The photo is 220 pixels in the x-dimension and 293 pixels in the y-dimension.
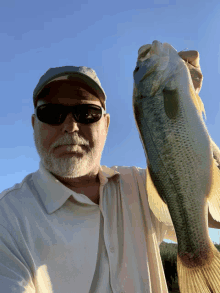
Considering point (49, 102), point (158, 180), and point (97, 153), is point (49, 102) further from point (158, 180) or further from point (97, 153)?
point (158, 180)

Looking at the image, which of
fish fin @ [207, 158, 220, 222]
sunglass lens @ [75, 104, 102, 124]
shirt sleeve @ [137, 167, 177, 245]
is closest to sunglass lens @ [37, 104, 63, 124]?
sunglass lens @ [75, 104, 102, 124]

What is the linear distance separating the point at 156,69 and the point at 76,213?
1473 millimetres

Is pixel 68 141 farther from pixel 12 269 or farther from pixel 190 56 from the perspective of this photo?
pixel 190 56

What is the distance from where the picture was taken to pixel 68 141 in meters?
2.44

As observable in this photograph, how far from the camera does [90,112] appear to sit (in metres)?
2.54

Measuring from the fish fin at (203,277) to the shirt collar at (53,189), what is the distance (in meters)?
0.99

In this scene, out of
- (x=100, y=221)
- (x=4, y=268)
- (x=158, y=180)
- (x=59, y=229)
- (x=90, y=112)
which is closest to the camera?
(x=4, y=268)

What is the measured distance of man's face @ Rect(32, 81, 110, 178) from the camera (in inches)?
96.3

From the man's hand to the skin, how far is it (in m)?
1.02

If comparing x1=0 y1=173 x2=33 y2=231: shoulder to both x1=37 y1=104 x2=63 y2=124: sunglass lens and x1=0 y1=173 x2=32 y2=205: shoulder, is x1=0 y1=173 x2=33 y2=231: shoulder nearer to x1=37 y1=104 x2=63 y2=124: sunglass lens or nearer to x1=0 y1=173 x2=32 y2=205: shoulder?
x1=0 y1=173 x2=32 y2=205: shoulder

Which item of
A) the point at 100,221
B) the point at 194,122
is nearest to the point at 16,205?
the point at 100,221

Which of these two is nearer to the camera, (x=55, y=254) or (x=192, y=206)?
(x=192, y=206)

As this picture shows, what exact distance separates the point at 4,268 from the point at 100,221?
85cm

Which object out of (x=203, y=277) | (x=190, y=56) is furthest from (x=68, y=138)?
(x=203, y=277)
